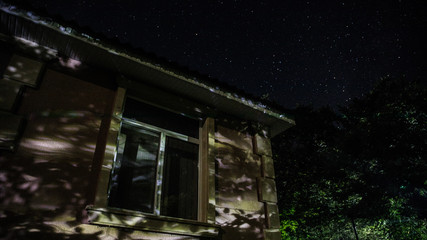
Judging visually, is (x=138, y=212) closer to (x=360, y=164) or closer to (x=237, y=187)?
(x=237, y=187)

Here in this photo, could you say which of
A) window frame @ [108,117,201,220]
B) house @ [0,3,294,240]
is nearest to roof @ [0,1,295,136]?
house @ [0,3,294,240]

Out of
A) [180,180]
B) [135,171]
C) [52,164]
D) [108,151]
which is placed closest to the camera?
[52,164]

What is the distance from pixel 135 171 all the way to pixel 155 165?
35 centimetres

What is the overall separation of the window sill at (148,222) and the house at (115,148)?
14mm

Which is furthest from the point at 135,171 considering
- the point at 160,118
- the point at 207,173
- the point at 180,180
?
the point at 207,173

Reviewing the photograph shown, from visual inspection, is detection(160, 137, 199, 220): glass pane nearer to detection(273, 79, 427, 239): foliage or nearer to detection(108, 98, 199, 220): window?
detection(108, 98, 199, 220): window

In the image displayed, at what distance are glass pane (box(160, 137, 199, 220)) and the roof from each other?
1.03 metres

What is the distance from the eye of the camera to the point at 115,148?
12.2 feet

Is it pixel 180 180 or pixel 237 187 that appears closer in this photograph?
pixel 180 180

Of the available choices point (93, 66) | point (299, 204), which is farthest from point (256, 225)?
point (299, 204)

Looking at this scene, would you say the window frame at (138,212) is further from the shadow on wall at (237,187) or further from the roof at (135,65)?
the roof at (135,65)

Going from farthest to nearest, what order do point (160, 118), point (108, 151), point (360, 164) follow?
1. point (360, 164)
2. point (160, 118)
3. point (108, 151)

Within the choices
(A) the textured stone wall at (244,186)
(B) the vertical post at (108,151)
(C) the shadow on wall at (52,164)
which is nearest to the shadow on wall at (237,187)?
(A) the textured stone wall at (244,186)

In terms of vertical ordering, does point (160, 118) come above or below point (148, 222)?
above
